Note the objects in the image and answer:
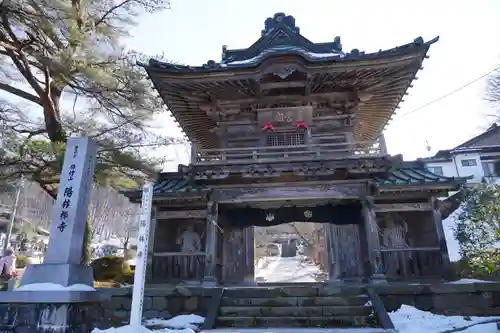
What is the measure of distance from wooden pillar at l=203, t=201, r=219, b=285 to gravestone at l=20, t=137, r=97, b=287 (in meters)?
3.46

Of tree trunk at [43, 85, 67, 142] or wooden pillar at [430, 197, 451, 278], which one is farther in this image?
tree trunk at [43, 85, 67, 142]

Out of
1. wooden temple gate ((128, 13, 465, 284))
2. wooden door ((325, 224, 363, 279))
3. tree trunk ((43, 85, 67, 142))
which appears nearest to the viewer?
wooden temple gate ((128, 13, 465, 284))

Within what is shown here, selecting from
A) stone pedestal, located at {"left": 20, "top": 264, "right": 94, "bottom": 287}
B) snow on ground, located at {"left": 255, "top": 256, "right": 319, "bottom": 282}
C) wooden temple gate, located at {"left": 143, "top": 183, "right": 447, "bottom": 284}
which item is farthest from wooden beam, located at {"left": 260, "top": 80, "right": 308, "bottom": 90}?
snow on ground, located at {"left": 255, "top": 256, "right": 319, "bottom": 282}

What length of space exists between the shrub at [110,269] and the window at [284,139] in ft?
31.3

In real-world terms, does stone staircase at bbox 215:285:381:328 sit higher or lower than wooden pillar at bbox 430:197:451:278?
lower

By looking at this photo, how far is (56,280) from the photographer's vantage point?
236 inches

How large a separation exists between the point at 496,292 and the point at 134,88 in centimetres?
1382

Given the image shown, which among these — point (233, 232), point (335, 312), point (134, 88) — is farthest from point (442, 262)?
point (134, 88)

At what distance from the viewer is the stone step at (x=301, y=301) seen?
7.67 m

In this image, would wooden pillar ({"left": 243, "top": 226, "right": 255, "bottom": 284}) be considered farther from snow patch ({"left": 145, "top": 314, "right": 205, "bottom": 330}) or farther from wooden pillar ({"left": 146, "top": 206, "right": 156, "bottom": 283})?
snow patch ({"left": 145, "top": 314, "right": 205, "bottom": 330})

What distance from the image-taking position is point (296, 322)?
7203 millimetres

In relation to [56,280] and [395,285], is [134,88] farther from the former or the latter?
[395,285]

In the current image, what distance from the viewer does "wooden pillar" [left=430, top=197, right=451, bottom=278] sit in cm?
903

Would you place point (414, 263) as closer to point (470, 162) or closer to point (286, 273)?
point (286, 273)
